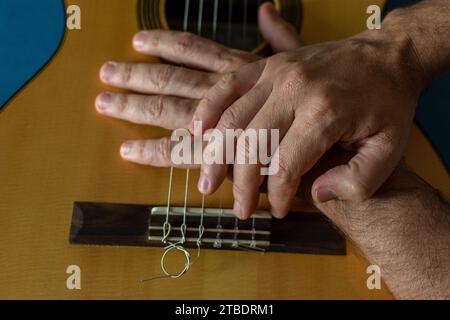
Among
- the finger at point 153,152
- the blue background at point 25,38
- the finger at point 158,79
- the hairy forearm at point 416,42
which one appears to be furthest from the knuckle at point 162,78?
the hairy forearm at point 416,42

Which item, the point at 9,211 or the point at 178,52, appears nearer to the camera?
the point at 9,211

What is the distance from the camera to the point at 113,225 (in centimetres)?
86

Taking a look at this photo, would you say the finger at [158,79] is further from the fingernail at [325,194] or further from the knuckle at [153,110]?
the fingernail at [325,194]

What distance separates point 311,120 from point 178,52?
354 mm

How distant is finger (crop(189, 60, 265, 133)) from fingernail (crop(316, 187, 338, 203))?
8.3 inches

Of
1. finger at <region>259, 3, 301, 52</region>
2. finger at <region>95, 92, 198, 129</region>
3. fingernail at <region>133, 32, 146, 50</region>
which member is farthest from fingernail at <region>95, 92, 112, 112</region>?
finger at <region>259, 3, 301, 52</region>

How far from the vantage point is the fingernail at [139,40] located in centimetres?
102

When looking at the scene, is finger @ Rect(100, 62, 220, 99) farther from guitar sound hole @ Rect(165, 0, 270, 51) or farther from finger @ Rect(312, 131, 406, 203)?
finger @ Rect(312, 131, 406, 203)

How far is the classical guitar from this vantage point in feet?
2.72

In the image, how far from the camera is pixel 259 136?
0.78 metres

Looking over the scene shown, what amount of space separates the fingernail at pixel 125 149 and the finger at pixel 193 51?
21cm

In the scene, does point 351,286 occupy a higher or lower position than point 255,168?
lower
